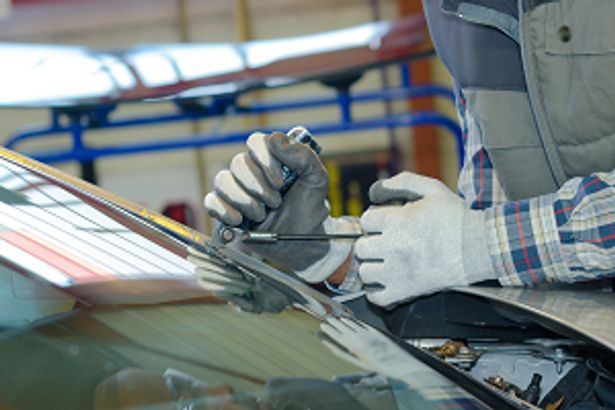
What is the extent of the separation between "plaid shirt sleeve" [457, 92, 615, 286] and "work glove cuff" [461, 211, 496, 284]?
0.03 feet

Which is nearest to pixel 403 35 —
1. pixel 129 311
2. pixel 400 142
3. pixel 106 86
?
pixel 106 86

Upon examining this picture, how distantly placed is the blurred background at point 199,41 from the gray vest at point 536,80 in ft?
16.4

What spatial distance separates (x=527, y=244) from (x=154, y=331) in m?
0.60

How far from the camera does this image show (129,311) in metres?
0.86

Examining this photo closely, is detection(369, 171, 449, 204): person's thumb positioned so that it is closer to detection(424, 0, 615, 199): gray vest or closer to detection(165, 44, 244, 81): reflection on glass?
detection(424, 0, 615, 199): gray vest

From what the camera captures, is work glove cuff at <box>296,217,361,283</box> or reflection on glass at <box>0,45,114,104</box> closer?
work glove cuff at <box>296,217,361,283</box>

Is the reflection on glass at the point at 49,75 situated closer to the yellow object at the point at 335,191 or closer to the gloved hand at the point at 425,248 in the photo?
the yellow object at the point at 335,191

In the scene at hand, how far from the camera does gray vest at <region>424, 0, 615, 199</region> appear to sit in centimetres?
121

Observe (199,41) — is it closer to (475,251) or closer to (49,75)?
(49,75)

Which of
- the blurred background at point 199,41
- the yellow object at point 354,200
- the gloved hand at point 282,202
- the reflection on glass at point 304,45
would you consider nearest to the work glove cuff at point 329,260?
the gloved hand at point 282,202

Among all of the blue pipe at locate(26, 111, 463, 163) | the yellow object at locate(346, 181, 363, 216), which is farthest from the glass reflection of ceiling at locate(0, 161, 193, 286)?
the yellow object at locate(346, 181, 363, 216)

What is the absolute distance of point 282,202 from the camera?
55.7 inches

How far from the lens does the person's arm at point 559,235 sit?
3.90 ft

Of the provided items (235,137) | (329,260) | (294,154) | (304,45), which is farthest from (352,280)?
(304,45)
